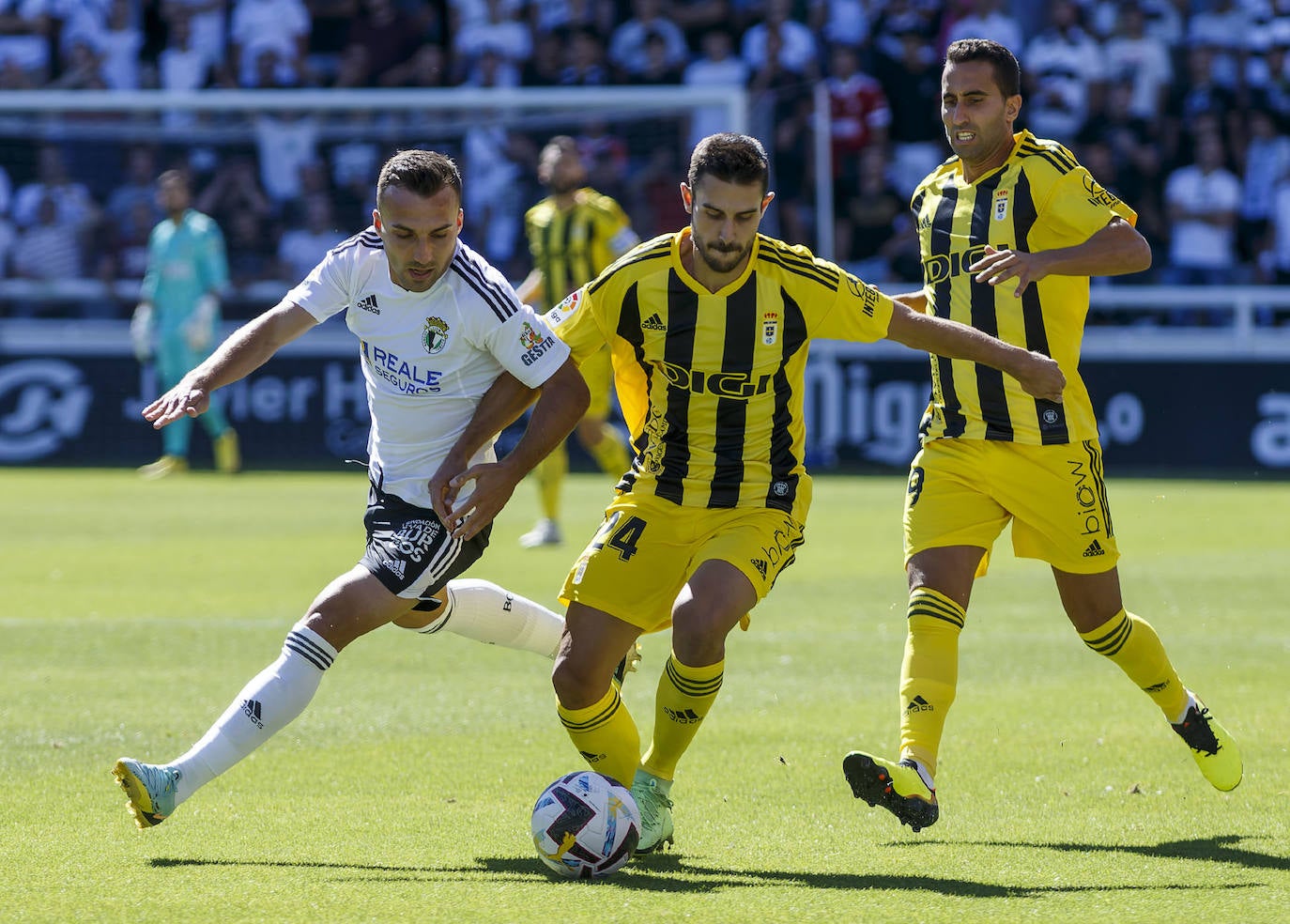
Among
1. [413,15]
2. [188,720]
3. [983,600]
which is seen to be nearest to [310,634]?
[188,720]

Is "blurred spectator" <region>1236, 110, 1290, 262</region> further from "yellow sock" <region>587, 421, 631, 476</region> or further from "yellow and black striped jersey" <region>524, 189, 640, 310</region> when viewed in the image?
"yellow sock" <region>587, 421, 631, 476</region>

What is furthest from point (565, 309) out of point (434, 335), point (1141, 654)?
point (1141, 654)

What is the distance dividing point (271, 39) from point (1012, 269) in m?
16.7

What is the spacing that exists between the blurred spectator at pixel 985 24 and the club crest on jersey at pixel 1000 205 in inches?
523

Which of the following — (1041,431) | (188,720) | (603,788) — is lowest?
(188,720)

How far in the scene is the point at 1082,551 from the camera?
5367 millimetres

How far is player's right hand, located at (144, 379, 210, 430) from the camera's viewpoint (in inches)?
190

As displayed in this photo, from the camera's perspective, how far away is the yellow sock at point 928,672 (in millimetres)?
4988

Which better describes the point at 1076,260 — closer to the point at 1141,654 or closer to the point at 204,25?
the point at 1141,654

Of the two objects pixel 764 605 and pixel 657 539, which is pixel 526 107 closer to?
pixel 764 605

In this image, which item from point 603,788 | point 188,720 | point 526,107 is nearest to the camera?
point 603,788

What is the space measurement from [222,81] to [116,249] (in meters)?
2.91

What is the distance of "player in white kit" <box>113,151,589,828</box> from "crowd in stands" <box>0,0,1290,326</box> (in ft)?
40.0

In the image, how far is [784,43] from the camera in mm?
19000
